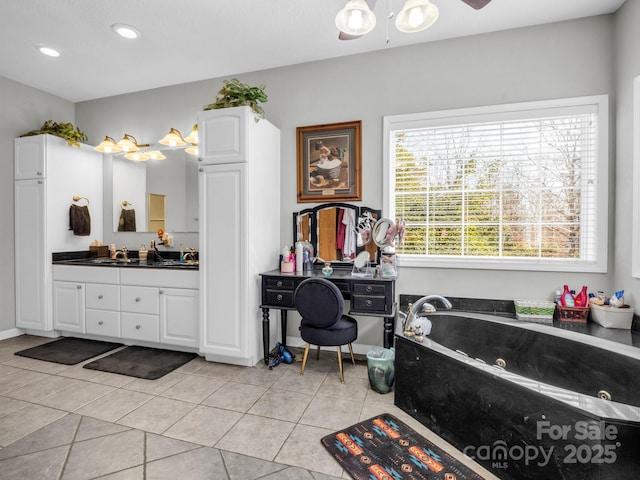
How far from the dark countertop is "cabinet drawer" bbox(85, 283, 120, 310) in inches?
9.1

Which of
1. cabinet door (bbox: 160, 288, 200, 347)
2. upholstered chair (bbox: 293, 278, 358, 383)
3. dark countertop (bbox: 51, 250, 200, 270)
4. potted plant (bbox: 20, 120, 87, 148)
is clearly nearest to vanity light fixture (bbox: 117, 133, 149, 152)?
potted plant (bbox: 20, 120, 87, 148)

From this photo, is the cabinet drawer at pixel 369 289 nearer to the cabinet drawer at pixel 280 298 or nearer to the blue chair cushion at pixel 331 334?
the blue chair cushion at pixel 331 334

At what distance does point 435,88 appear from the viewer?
3.09 m

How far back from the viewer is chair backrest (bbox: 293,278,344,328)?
2545mm

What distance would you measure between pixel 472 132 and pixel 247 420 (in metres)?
2.94

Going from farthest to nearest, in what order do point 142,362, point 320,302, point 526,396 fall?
point 142,362 → point 320,302 → point 526,396

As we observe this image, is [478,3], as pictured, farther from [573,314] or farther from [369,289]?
[573,314]

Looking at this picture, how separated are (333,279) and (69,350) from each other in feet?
9.22

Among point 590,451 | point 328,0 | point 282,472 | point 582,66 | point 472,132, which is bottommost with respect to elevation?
point 282,472

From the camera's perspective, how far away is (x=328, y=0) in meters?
2.50

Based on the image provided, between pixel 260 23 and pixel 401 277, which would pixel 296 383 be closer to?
pixel 401 277

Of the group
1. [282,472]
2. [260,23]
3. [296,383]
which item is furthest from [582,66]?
[282,472]

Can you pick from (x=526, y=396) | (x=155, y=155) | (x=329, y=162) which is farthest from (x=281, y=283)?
(x=155, y=155)

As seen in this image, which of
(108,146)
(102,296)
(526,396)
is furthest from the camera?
(108,146)
